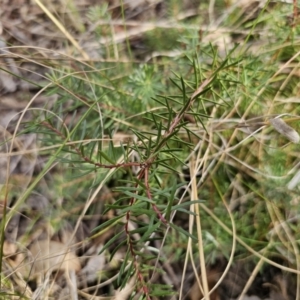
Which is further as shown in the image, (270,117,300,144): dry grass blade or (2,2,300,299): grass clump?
(2,2,300,299): grass clump

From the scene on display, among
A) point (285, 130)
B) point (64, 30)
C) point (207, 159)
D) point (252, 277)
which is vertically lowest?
point (252, 277)

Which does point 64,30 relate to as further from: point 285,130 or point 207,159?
point 285,130

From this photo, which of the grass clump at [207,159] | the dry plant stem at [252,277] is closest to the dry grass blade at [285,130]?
the grass clump at [207,159]

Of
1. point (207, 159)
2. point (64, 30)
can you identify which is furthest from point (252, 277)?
point (64, 30)

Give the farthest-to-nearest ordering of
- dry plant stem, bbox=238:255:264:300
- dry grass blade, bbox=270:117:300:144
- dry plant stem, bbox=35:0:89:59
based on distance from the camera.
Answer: dry plant stem, bbox=35:0:89:59 < dry plant stem, bbox=238:255:264:300 < dry grass blade, bbox=270:117:300:144

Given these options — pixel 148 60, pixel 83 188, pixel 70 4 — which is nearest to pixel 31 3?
pixel 70 4

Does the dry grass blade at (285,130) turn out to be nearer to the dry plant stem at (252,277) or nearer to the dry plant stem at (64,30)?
the dry plant stem at (252,277)

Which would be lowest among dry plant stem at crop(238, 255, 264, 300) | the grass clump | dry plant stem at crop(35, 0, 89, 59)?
dry plant stem at crop(238, 255, 264, 300)

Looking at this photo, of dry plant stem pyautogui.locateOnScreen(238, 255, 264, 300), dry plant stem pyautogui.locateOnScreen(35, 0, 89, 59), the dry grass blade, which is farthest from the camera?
dry plant stem pyautogui.locateOnScreen(35, 0, 89, 59)

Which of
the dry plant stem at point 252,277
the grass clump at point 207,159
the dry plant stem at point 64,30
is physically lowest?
the dry plant stem at point 252,277

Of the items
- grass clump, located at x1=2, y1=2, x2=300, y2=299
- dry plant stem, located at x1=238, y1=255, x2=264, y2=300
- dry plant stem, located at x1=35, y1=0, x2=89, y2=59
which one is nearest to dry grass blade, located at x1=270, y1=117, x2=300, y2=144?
grass clump, located at x1=2, y1=2, x2=300, y2=299

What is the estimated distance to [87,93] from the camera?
46.9 inches

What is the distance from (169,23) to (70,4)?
1.20 ft

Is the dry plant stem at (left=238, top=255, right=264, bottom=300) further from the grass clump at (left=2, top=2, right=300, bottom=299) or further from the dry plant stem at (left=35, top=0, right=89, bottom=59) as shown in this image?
the dry plant stem at (left=35, top=0, right=89, bottom=59)
